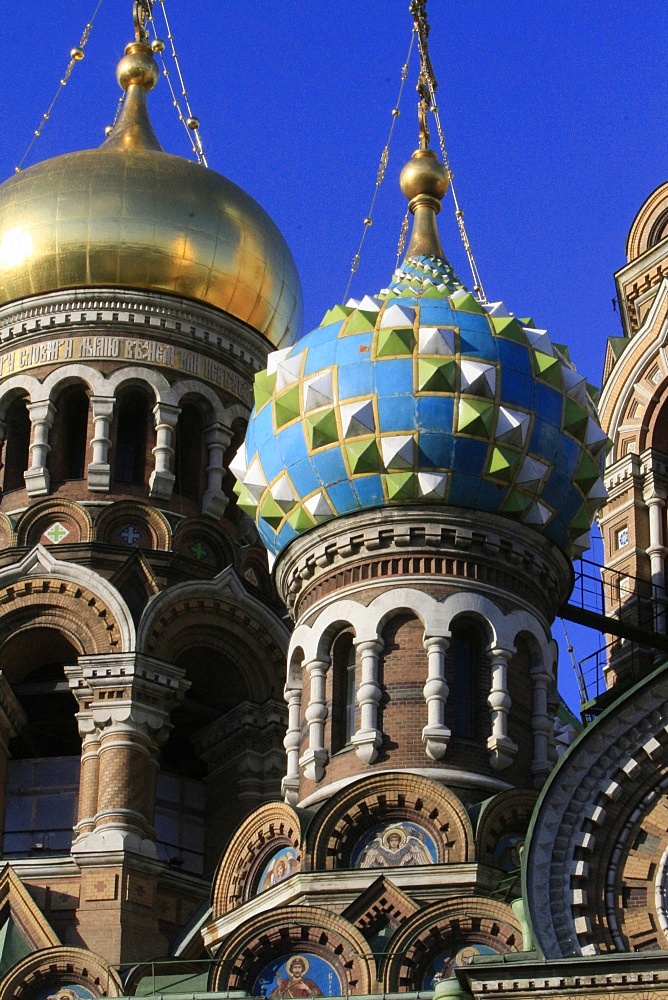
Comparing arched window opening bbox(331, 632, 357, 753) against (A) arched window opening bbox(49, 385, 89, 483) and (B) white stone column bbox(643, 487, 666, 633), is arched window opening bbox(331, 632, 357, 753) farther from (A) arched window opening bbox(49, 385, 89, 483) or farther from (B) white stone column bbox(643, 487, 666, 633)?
(A) arched window opening bbox(49, 385, 89, 483)

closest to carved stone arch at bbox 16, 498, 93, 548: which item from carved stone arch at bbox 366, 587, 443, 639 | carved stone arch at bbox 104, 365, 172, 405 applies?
carved stone arch at bbox 104, 365, 172, 405

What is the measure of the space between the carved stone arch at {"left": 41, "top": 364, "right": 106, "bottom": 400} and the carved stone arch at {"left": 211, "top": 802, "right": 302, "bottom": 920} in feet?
20.3

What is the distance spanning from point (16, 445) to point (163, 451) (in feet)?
4.69

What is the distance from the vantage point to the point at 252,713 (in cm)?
2327

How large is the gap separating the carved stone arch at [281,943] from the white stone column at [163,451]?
675cm

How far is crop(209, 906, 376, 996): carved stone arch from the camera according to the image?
17656 mm

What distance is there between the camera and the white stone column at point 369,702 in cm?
1878

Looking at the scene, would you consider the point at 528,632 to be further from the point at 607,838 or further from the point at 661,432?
the point at 661,432

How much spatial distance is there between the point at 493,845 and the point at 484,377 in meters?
3.40

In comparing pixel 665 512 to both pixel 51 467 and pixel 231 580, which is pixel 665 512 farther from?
pixel 51 467

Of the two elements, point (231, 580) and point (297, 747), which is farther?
point (231, 580)

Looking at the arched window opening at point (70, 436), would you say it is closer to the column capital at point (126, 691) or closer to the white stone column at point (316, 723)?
the column capital at point (126, 691)

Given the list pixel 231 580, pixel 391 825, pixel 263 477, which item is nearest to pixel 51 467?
pixel 231 580

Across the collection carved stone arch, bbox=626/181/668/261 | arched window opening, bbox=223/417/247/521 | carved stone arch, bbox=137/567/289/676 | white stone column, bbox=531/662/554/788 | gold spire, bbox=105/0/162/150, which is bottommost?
white stone column, bbox=531/662/554/788
